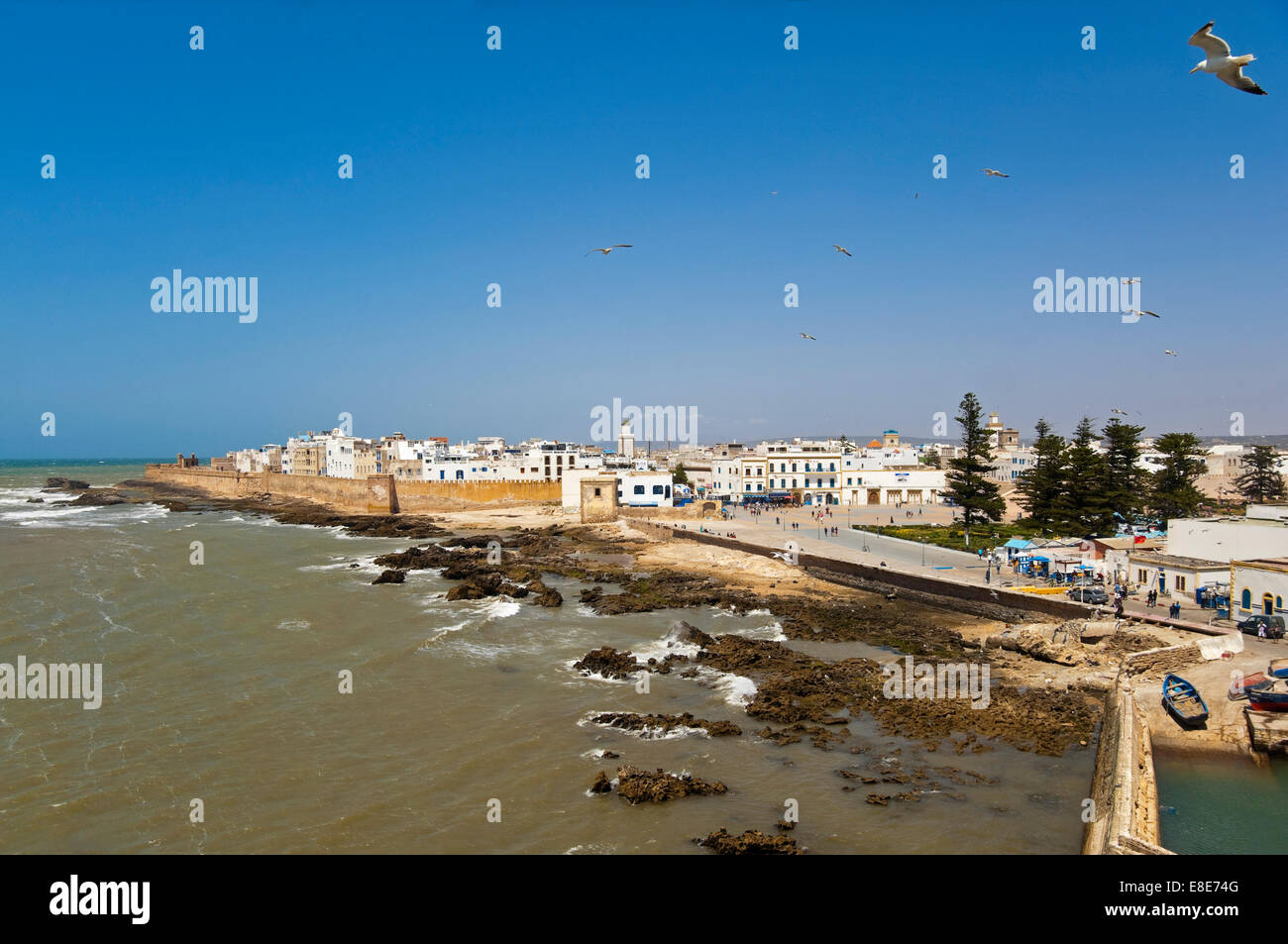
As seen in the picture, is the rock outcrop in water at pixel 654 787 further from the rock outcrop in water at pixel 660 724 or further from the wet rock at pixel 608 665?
the wet rock at pixel 608 665

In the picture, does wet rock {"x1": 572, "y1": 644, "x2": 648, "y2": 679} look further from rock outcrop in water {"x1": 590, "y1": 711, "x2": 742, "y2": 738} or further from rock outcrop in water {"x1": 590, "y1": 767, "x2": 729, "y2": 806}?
rock outcrop in water {"x1": 590, "y1": 767, "x2": 729, "y2": 806}

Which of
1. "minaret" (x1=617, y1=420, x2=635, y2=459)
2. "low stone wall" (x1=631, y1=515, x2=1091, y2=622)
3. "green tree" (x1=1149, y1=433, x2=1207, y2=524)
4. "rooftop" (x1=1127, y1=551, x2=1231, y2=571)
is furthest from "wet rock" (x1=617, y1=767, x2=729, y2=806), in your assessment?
"minaret" (x1=617, y1=420, x2=635, y2=459)

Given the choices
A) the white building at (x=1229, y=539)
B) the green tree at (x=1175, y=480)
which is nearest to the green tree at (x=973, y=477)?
the green tree at (x=1175, y=480)

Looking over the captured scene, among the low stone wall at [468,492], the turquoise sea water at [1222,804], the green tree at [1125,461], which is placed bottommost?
the turquoise sea water at [1222,804]

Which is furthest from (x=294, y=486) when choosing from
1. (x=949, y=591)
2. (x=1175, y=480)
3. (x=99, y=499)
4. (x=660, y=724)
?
(x=1175, y=480)

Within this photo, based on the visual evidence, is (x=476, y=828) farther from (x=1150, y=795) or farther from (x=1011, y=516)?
(x=1011, y=516)
